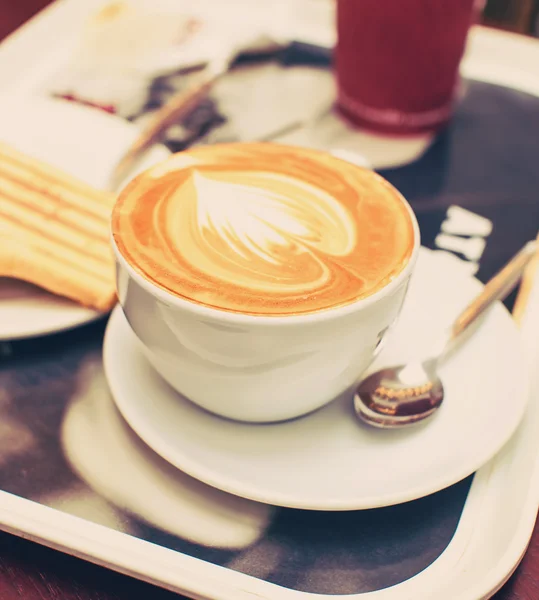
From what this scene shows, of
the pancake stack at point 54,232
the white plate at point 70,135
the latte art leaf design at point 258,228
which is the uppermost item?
the latte art leaf design at point 258,228

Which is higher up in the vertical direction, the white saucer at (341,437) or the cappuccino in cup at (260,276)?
the cappuccino in cup at (260,276)

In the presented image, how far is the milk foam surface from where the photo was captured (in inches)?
15.5

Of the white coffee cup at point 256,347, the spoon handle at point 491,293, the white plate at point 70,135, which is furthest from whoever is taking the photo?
the white plate at point 70,135

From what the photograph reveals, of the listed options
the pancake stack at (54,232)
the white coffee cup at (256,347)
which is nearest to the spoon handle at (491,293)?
the white coffee cup at (256,347)

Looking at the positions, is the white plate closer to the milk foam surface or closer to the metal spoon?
the milk foam surface

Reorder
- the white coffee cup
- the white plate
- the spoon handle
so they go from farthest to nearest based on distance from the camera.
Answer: the white plate, the spoon handle, the white coffee cup

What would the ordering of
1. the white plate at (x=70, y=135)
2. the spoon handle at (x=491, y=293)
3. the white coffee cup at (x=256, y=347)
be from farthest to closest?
the white plate at (x=70, y=135)
the spoon handle at (x=491, y=293)
the white coffee cup at (x=256, y=347)

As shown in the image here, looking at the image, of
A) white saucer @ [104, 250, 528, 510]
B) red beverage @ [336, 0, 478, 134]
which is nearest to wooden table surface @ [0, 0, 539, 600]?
white saucer @ [104, 250, 528, 510]

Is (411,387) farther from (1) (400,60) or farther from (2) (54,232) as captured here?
(1) (400,60)

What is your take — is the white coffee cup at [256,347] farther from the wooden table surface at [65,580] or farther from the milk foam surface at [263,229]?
the wooden table surface at [65,580]

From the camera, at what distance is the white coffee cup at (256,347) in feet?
1.21

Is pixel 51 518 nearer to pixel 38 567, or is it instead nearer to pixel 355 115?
pixel 38 567

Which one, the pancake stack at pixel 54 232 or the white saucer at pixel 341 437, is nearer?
the white saucer at pixel 341 437

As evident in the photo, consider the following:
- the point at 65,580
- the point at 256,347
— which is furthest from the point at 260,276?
the point at 65,580
